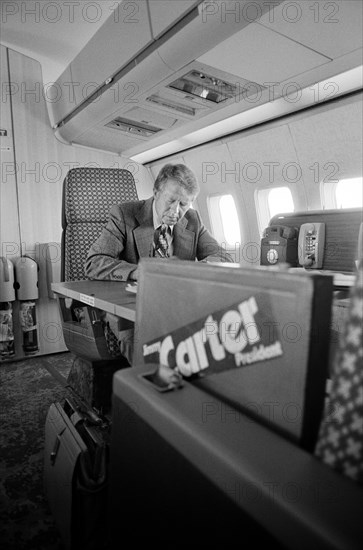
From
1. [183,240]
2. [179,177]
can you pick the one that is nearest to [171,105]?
[179,177]

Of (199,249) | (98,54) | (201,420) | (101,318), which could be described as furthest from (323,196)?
(201,420)

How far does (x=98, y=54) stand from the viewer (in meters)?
3.35

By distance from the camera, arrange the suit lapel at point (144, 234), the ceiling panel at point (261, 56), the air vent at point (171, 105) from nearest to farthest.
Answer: the ceiling panel at point (261, 56)
the suit lapel at point (144, 234)
the air vent at point (171, 105)

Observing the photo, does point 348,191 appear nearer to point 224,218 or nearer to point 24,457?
point 224,218

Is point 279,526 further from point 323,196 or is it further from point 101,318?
point 323,196

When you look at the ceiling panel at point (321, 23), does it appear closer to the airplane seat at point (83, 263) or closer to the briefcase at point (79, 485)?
the airplane seat at point (83, 263)

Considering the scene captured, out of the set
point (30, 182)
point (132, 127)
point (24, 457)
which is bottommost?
point (24, 457)

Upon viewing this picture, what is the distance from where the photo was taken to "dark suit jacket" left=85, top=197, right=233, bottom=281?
2508 mm

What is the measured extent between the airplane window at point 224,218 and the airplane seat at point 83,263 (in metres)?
3.62

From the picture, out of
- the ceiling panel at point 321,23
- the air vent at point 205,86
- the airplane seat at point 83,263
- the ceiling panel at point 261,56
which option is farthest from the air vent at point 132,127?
the ceiling panel at point 321,23

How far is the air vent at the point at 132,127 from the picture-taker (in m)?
4.30

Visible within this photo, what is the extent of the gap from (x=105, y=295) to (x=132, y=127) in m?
3.25

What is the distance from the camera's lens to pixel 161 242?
299 centimetres

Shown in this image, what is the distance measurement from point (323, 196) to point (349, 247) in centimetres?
179
